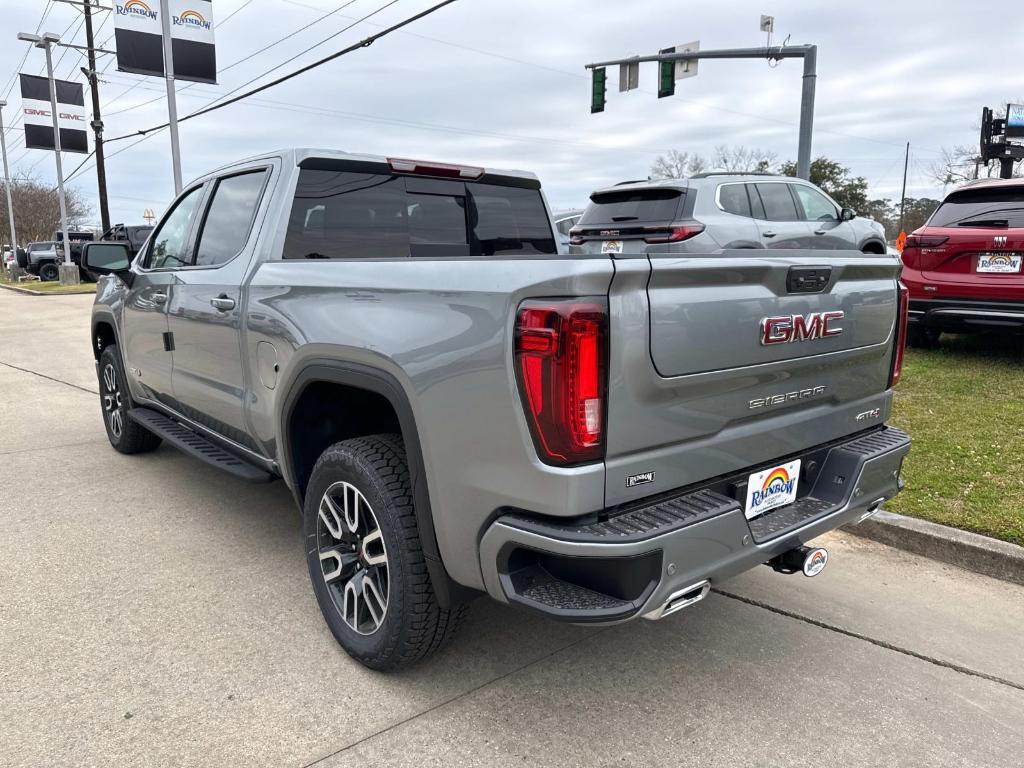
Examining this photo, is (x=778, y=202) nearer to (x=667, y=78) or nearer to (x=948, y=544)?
(x=948, y=544)

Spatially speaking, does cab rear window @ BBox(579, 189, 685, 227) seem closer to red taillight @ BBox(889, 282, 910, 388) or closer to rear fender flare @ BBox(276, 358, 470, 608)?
red taillight @ BBox(889, 282, 910, 388)

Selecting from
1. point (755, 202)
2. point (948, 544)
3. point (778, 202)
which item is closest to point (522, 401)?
point (948, 544)

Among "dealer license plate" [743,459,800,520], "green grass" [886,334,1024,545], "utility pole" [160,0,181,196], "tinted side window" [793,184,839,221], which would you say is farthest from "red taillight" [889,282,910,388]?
"utility pole" [160,0,181,196]

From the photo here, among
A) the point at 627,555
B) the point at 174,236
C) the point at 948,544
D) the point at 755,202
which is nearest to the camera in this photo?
the point at 627,555

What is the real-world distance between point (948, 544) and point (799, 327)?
199 centimetres

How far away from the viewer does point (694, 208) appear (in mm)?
8984

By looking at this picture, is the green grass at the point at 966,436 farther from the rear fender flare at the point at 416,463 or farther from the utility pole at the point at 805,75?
the utility pole at the point at 805,75

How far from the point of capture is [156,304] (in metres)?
4.49

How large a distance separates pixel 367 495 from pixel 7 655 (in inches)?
61.3

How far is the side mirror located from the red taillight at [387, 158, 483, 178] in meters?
2.18

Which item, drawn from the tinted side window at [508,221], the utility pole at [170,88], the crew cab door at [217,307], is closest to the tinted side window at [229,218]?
the crew cab door at [217,307]

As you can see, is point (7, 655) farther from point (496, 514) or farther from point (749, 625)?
point (749, 625)

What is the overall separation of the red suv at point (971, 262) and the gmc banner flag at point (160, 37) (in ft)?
51.8

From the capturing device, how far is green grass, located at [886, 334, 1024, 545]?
4109 millimetres
